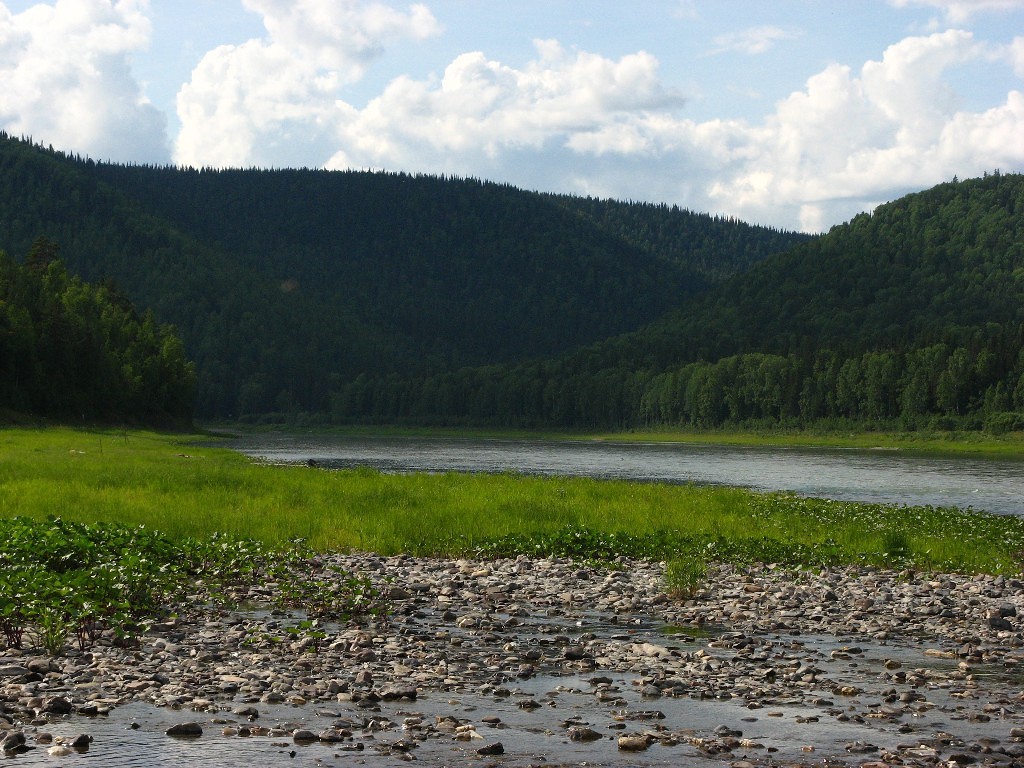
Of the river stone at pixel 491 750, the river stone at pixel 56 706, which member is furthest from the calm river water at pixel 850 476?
the river stone at pixel 56 706

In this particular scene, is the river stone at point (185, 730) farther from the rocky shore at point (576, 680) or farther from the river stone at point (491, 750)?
the river stone at point (491, 750)

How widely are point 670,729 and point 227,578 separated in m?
13.4

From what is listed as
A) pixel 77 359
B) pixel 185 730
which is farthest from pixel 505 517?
pixel 77 359

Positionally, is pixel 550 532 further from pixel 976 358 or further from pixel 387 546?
pixel 976 358

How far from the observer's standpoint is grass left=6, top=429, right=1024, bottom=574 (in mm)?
31375

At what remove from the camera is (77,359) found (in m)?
122

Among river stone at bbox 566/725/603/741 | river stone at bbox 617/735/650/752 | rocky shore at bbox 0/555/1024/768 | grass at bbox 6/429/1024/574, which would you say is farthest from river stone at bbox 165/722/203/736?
grass at bbox 6/429/1024/574

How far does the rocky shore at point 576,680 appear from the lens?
13.8 m

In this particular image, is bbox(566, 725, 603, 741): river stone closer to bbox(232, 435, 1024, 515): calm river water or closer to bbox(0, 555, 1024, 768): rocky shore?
bbox(0, 555, 1024, 768): rocky shore

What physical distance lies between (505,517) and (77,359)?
98883 mm

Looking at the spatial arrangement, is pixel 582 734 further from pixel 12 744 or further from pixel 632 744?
pixel 12 744

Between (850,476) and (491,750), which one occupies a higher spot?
(491,750)

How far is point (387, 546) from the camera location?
31406mm

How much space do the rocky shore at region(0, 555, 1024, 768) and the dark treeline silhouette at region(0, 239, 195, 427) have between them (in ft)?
303
